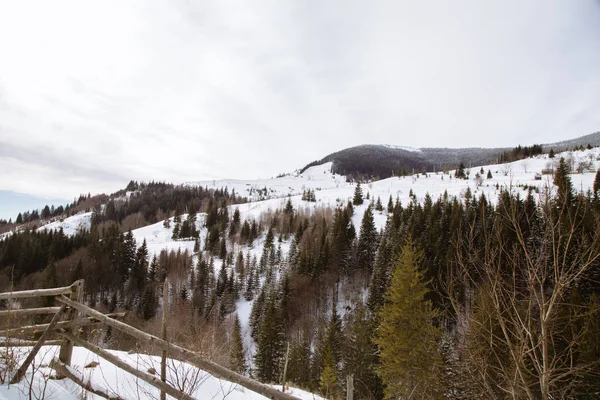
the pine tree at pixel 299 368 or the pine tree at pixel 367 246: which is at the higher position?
the pine tree at pixel 367 246

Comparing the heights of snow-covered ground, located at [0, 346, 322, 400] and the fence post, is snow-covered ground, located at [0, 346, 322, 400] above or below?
below

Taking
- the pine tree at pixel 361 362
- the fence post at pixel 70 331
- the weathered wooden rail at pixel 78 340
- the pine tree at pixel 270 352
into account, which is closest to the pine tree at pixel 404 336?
the pine tree at pixel 361 362

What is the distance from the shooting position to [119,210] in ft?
510

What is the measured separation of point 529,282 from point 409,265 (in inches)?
558

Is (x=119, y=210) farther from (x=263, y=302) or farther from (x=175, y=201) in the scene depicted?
(x=263, y=302)

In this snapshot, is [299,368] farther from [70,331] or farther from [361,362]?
[70,331]

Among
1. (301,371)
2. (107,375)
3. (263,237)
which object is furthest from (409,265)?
(263,237)

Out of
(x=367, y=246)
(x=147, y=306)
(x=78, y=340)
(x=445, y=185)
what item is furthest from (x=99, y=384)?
(x=445, y=185)

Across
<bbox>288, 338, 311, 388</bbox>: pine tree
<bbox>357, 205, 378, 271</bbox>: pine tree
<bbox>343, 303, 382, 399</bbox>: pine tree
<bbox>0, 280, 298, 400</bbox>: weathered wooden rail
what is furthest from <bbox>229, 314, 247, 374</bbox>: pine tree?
<bbox>357, 205, 378, 271</bbox>: pine tree

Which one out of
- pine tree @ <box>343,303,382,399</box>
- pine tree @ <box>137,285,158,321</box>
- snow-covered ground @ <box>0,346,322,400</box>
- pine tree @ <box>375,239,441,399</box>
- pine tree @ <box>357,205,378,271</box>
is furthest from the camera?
pine tree @ <box>357,205,378,271</box>

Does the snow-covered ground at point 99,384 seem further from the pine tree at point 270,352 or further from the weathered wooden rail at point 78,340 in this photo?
the pine tree at point 270,352

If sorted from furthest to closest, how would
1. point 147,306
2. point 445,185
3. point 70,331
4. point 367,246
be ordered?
point 445,185
point 367,246
point 147,306
point 70,331

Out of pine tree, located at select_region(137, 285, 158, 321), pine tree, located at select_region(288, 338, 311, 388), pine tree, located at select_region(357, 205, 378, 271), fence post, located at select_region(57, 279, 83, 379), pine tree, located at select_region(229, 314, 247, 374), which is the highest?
fence post, located at select_region(57, 279, 83, 379)

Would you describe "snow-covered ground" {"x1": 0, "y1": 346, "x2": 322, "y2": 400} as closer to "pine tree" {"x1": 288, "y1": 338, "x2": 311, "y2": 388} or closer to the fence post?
the fence post
